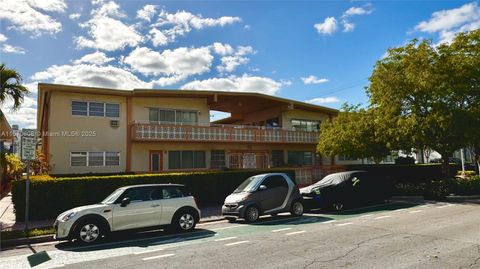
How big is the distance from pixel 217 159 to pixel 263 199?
13009 millimetres

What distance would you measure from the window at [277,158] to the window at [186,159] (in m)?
6.47

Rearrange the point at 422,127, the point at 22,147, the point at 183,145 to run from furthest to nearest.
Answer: the point at 183,145 → the point at 422,127 → the point at 22,147

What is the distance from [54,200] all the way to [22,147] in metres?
3.53

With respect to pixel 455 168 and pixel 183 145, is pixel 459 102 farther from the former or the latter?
pixel 455 168

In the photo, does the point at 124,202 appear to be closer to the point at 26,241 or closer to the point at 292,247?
the point at 26,241

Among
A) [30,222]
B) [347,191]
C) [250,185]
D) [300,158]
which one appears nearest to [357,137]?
[347,191]

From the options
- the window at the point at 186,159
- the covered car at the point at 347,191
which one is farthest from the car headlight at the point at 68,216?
the window at the point at 186,159

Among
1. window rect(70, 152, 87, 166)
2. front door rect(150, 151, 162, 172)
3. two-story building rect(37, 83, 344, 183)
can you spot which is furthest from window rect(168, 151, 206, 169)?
window rect(70, 152, 87, 166)

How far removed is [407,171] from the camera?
3075cm

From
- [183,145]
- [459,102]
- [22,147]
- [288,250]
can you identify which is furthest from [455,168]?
[22,147]

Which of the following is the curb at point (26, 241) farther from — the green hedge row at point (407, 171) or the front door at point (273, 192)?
the green hedge row at point (407, 171)

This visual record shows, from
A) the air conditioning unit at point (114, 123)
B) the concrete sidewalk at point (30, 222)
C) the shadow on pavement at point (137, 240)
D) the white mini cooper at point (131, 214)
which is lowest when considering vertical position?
the shadow on pavement at point (137, 240)

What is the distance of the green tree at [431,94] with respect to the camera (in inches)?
721

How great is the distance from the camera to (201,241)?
30.9ft
